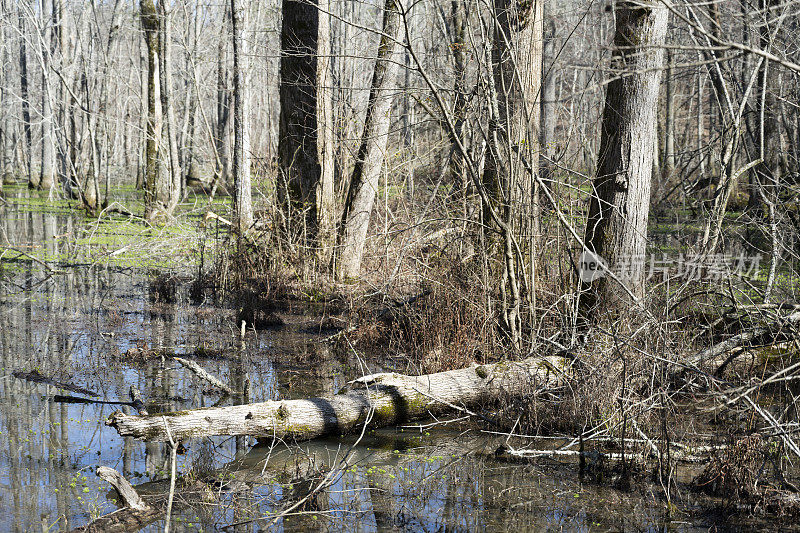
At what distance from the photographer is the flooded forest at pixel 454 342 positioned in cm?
432

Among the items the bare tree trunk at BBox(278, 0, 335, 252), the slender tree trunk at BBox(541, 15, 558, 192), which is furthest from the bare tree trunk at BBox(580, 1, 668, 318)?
the bare tree trunk at BBox(278, 0, 335, 252)

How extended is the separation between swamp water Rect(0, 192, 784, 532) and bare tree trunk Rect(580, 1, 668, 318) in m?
1.91

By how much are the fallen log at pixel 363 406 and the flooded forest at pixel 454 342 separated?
0.02 m

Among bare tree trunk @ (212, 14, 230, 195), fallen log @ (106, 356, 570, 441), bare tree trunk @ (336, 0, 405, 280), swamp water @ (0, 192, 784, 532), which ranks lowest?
swamp water @ (0, 192, 784, 532)

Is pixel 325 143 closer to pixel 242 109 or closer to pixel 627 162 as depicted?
pixel 242 109

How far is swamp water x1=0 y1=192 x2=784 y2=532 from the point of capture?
417cm

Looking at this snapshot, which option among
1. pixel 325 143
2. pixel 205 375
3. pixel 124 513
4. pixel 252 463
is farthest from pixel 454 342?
pixel 325 143

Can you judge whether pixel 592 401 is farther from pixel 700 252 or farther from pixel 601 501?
pixel 700 252

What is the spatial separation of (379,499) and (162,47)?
17.2 metres

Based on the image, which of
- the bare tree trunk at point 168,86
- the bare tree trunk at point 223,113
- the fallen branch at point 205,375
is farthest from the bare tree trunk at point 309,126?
the bare tree trunk at point 223,113

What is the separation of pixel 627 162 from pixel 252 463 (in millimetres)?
3959

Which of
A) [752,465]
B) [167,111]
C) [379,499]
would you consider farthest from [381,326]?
[167,111]

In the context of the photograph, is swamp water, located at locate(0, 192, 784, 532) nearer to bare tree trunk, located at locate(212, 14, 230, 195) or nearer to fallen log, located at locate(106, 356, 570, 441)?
fallen log, located at locate(106, 356, 570, 441)

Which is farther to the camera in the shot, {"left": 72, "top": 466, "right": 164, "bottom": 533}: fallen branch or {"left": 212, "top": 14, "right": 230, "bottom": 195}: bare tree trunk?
{"left": 212, "top": 14, "right": 230, "bottom": 195}: bare tree trunk
